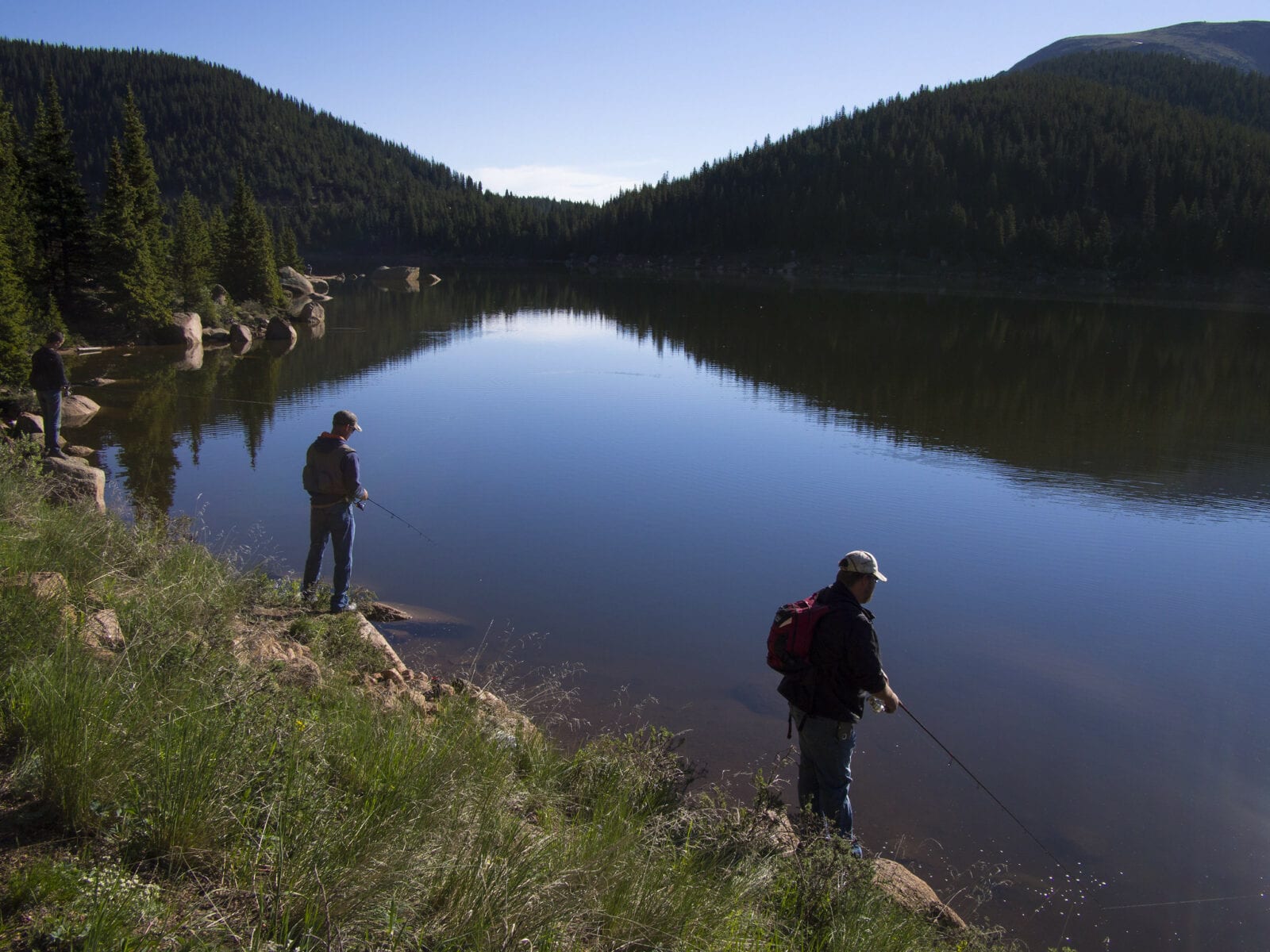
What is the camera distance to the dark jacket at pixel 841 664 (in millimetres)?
5520

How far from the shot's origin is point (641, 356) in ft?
116

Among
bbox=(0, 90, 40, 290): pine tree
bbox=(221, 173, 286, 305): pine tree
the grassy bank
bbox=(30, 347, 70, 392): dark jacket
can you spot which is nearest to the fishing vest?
the grassy bank

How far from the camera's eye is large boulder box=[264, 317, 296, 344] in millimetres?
37062

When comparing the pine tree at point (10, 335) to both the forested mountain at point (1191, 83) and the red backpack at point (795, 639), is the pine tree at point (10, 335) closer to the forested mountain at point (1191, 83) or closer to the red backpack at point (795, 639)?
the red backpack at point (795, 639)

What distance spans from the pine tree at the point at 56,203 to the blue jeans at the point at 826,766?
113 ft

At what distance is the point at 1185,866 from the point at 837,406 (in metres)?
18.4

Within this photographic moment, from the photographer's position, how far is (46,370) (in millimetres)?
14078

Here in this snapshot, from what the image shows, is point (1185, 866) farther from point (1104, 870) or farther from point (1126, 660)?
point (1126, 660)

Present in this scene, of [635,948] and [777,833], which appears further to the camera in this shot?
[777,833]

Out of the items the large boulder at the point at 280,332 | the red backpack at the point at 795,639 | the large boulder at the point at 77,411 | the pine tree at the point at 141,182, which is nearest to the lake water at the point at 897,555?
the large boulder at the point at 77,411

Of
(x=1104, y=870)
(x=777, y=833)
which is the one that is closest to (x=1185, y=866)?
(x=1104, y=870)

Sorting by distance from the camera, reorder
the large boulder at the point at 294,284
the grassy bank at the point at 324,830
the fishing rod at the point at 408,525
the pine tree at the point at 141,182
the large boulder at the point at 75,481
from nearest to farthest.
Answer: the grassy bank at the point at 324,830 → the large boulder at the point at 75,481 → the fishing rod at the point at 408,525 → the pine tree at the point at 141,182 → the large boulder at the point at 294,284

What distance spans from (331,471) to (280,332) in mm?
31265

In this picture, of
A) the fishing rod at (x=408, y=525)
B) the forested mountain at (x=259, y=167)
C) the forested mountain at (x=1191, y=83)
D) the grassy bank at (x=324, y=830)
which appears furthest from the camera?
the forested mountain at (x=1191, y=83)
